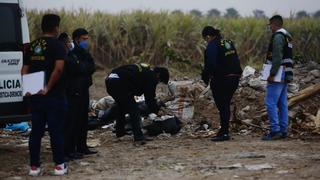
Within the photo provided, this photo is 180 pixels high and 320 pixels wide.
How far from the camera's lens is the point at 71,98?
8820 mm

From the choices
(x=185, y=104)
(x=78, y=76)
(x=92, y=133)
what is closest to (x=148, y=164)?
(x=78, y=76)

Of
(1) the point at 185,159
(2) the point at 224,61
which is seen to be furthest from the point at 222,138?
(1) the point at 185,159

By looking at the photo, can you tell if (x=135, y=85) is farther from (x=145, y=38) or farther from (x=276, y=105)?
(x=145, y=38)

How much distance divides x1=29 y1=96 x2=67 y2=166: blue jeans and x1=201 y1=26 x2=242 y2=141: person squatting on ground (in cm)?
301

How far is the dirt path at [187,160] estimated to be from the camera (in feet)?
25.8

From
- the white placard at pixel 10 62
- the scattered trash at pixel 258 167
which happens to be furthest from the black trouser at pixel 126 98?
the scattered trash at pixel 258 167

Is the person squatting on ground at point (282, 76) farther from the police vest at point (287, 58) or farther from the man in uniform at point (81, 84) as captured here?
the man in uniform at point (81, 84)

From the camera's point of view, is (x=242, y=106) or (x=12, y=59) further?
(x=242, y=106)

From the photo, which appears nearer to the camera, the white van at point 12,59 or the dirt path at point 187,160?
the dirt path at point 187,160

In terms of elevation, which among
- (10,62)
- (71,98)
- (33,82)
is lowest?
(71,98)

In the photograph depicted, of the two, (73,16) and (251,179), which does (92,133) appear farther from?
(73,16)

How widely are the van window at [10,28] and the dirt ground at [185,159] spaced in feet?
5.04

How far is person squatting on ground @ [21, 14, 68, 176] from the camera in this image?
7762 mm

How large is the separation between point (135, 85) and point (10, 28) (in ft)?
7.00
